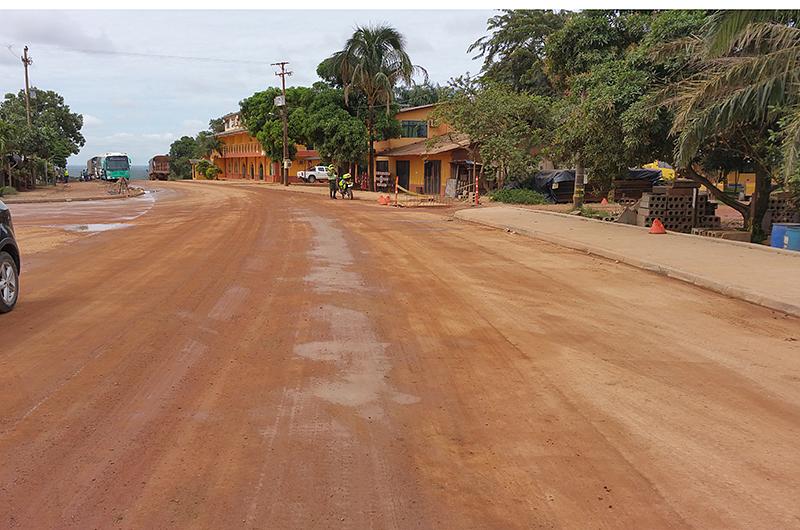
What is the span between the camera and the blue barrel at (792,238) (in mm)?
13383

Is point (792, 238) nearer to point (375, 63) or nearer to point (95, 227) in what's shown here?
point (95, 227)

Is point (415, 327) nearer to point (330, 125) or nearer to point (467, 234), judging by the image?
point (467, 234)

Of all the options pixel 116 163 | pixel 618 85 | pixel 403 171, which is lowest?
pixel 403 171

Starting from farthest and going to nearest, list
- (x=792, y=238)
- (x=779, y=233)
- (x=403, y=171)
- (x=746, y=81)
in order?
1. (x=403, y=171)
2. (x=779, y=233)
3. (x=792, y=238)
4. (x=746, y=81)

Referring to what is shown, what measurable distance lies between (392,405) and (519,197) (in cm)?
2642

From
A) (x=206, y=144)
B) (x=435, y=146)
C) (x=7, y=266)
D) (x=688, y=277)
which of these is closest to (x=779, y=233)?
(x=688, y=277)

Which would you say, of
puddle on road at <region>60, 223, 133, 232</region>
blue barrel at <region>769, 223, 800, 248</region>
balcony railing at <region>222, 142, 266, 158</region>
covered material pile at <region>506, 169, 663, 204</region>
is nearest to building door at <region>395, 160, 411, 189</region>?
covered material pile at <region>506, 169, 663, 204</region>

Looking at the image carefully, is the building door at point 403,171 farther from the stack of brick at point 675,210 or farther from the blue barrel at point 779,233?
the blue barrel at point 779,233

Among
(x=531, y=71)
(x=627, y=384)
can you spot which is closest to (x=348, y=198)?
(x=531, y=71)

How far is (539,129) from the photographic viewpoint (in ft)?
93.8

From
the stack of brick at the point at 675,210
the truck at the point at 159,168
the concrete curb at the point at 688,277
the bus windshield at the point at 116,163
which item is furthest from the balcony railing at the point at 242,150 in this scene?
the concrete curb at the point at 688,277

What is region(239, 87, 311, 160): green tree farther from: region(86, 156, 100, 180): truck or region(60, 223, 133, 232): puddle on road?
region(60, 223, 133, 232): puddle on road

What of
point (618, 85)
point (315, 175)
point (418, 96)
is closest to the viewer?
point (618, 85)

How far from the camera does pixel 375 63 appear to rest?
4266 cm
